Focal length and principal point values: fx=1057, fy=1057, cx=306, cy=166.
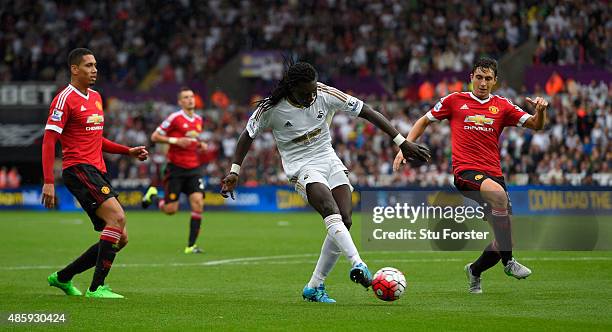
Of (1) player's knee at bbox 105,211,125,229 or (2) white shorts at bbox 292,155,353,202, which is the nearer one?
(2) white shorts at bbox 292,155,353,202

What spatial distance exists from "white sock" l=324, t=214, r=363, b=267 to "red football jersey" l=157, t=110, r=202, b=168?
9.33m

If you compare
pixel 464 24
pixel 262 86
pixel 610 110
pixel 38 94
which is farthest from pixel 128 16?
pixel 610 110

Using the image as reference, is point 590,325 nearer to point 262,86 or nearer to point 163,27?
point 262,86

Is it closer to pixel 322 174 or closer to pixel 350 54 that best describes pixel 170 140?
pixel 322 174

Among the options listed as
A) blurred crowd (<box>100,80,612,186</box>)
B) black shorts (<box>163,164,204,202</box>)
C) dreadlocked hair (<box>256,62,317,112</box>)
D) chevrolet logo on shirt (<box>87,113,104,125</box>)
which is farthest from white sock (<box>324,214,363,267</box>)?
blurred crowd (<box>100,80,612,186</box>)

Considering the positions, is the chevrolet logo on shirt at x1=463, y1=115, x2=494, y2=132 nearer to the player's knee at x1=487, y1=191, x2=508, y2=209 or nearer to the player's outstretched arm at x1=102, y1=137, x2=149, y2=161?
the player's knee at x1=487, y1=191, x2=508, y2=209

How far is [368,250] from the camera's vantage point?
18766 millimetres

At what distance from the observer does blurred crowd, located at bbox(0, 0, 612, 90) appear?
33875 mm

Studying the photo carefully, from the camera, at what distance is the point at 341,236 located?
34.5ft

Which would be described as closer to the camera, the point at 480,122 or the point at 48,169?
the point at 48,169

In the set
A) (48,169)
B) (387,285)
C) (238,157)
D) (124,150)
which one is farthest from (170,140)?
(387,285)

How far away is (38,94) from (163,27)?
6.06m

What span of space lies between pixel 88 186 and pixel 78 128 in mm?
672

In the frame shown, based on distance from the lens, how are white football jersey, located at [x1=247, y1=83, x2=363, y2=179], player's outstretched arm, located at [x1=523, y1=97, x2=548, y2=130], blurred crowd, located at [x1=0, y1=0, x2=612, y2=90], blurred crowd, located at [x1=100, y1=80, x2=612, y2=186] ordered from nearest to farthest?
white football jersey, located at [x1=247, y1=83, x2=363, y2=179] → player's outstretched arm, located at [x1=523, y1=97, x2=548, y2=130] → blurred crowd, located at [x1=100, y1=80, x2=612, y2=186] → blurred crowd, located at [x1=0, y1=0, x2=612, y2=90]
